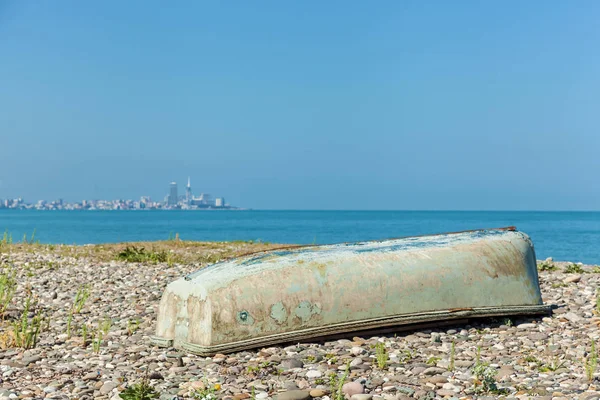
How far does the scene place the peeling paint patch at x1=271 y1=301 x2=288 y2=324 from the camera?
646 centimetres

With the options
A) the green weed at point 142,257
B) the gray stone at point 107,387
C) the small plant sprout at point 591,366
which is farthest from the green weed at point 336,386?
the green weed at point 142,257

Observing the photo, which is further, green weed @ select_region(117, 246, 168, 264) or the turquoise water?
the turquoise water

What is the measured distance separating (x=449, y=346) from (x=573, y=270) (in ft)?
21.3

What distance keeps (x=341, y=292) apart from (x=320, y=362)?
967mm

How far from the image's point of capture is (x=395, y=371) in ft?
18.8

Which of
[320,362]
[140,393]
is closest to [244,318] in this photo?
[320,362]

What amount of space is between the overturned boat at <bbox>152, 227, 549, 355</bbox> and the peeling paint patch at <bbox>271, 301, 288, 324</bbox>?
0.01 meters

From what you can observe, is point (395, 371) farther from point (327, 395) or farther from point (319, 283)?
point (319, 283)

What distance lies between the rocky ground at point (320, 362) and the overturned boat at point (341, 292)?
0.20m

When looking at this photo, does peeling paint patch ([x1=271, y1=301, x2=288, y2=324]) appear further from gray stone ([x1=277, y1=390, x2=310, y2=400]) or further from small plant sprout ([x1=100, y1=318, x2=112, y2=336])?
small plant sprout ([x1=100, y1=318, x2=112, y2=336])

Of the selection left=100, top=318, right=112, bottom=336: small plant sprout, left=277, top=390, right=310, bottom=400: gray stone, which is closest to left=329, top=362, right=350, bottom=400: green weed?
left=277, top=390, right=310, bottom=400: gray stone

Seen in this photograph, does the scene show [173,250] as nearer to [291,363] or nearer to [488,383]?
[291,363]

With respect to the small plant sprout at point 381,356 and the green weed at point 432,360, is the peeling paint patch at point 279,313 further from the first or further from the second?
the green weed at point 432,360

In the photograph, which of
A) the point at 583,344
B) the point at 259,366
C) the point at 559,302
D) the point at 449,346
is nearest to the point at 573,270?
the point at 559,302
